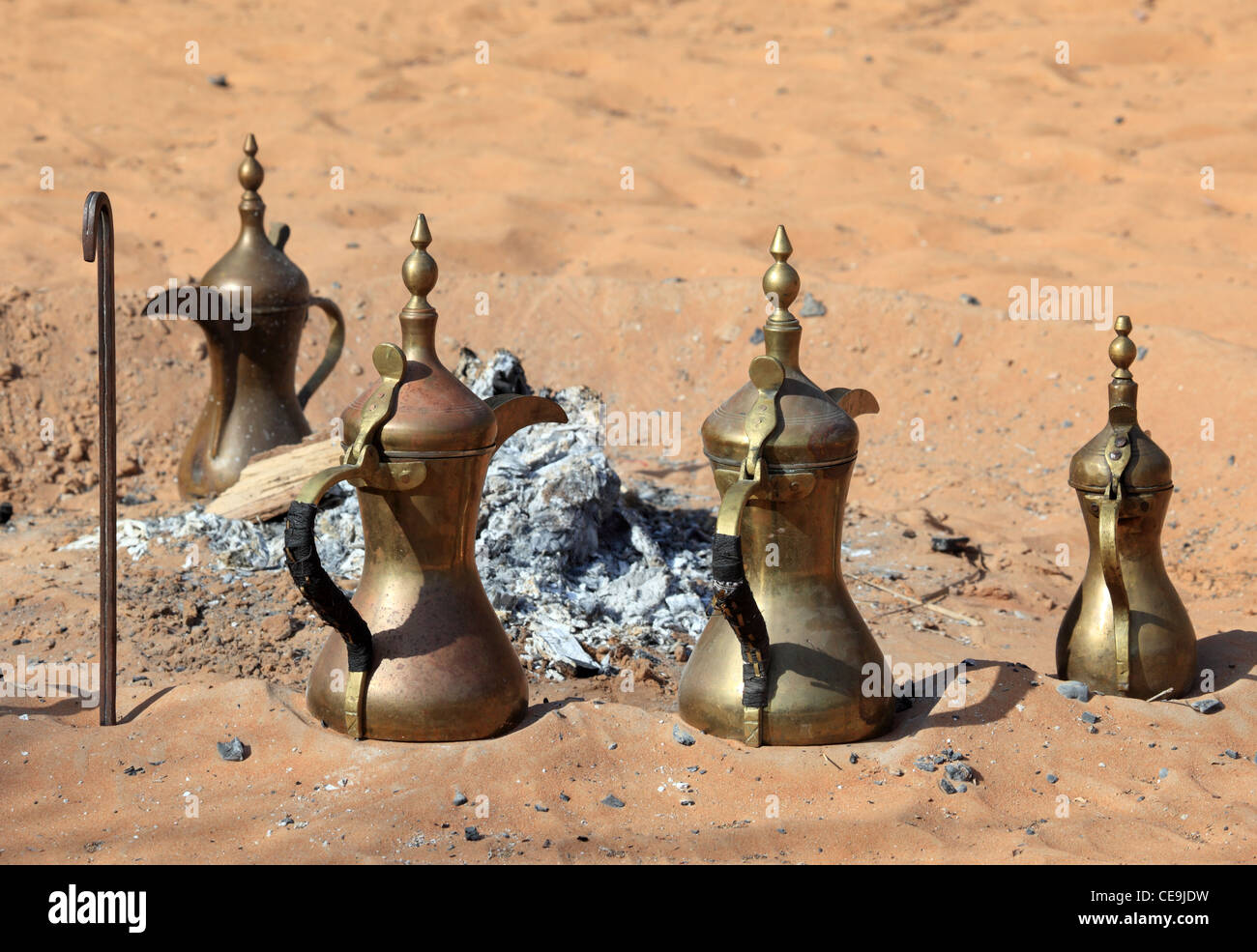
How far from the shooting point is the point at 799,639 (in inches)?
128

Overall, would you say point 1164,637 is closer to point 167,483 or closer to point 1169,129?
point 167,483

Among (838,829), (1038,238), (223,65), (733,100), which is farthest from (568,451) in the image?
(223,65)

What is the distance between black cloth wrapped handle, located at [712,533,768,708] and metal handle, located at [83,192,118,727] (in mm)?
1421

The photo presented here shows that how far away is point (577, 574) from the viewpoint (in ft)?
16.0

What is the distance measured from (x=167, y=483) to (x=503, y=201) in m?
3.80

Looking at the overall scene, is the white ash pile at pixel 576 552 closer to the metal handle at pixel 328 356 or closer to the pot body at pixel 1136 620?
the metal handle at pixel 328 356

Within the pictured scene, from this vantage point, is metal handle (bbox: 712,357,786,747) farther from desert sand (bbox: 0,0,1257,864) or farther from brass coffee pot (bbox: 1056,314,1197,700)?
brass coffee pot (bbox: 1056,314,1197,700)

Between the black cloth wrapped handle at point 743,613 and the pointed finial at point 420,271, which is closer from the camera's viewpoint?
the black cloth wrapped handle at point 743,613

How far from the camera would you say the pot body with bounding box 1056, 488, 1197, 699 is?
3.70m

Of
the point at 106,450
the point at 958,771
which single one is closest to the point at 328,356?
the point at 106,450

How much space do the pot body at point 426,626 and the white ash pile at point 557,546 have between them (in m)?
0.93

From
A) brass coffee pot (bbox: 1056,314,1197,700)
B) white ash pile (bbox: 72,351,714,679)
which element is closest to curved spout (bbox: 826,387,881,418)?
brass coffee pot (bbox: 1056,314,1197,700)

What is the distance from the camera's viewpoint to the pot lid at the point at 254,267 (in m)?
5.66

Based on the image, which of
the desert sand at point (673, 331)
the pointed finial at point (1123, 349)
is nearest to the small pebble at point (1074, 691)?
the desert sand at point (673, 331)
